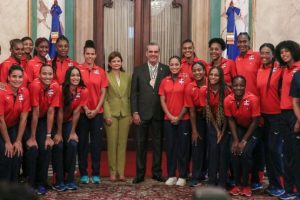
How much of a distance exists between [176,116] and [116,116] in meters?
0.76

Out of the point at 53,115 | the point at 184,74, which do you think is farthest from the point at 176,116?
the point at 53,115

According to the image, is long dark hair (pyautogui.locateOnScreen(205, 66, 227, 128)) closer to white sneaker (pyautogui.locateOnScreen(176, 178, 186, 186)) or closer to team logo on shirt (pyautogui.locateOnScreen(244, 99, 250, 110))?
team logo on shirt (pyautogui.locateOnScreen(244, 99, 250, 110))

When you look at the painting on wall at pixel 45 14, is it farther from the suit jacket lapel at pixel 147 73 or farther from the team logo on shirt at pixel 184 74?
the team logo on shirt at pixel 184 74

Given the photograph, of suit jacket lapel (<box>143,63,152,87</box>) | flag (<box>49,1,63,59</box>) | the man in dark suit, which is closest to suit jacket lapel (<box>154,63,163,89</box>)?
the man in dark suit

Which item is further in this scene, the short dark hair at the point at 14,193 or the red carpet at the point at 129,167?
the red carpet at the point at 129,167

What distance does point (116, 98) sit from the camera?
18.5 ft

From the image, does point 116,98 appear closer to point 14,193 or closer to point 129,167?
point 129,167

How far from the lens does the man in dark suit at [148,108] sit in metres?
5.61

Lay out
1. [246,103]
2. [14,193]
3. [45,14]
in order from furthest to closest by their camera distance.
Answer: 1. [45,14]
2. [246,103]
3. [14,193]

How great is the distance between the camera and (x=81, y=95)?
514 cm

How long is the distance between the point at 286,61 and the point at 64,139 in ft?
8.37

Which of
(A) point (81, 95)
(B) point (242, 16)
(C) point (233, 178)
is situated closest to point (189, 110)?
(C) point (233, 178)

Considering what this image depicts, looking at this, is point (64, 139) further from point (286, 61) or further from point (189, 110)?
point (286, 61)

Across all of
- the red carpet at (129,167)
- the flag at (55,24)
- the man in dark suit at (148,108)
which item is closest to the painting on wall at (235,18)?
the man in dark suit at (148,108)
